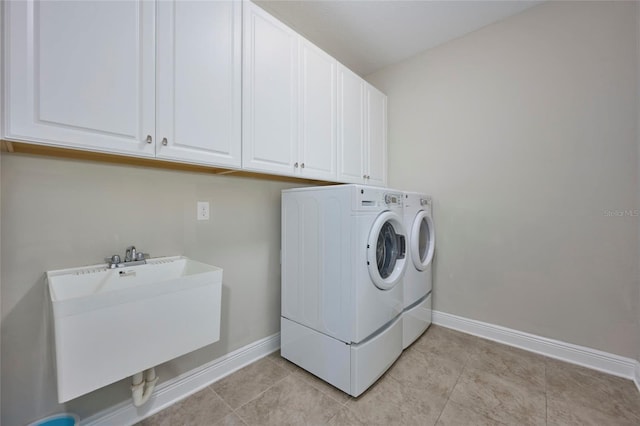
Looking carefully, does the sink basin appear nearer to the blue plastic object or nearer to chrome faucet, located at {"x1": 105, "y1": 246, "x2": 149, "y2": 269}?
chrome faucet, located at {"x1": 105, "y1": 246, "x2": 149, "y2": 269}

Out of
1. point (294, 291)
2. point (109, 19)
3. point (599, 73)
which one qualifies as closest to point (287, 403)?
point (294, 291)

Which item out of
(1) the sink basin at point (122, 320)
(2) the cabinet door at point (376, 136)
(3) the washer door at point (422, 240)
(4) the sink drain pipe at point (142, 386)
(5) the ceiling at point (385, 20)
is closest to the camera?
(1) the sink basin at point (122, 320)

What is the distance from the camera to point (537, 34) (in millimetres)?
2016

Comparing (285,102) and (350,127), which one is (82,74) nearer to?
(285,102)

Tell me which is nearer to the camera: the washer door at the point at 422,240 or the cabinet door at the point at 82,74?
the cabinet door at the point at 82,74

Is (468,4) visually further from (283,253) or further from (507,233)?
(283,253)

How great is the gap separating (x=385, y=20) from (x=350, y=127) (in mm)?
896

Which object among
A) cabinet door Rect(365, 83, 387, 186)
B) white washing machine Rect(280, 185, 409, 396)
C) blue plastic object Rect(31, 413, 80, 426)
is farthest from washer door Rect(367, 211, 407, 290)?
blue plastic object Rect(31, 413, 80, 426)

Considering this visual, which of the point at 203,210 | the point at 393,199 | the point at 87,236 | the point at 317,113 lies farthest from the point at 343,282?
the point at 87,236

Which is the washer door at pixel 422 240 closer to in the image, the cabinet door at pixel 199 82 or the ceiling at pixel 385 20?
the cabinet door at pixel 199 82

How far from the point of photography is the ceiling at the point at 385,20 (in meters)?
1.98

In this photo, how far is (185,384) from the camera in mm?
1556

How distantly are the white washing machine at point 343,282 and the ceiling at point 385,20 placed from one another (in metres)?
1.45

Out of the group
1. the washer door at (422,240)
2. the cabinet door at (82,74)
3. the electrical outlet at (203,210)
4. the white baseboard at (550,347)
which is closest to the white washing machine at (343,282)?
the washer door at (422,240)
